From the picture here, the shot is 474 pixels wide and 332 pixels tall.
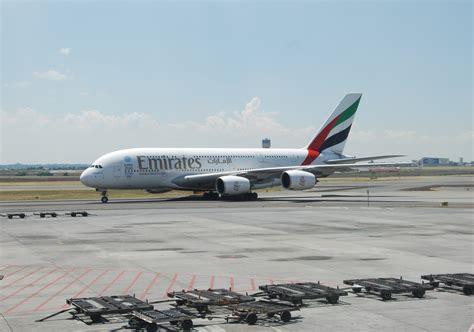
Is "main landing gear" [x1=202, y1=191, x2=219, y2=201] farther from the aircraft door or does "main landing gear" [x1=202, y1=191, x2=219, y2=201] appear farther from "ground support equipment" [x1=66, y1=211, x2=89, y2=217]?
"ground support equipment" [x1=66, y1=211, x2=89, y2=217]

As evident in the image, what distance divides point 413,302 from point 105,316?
7887 millimetres

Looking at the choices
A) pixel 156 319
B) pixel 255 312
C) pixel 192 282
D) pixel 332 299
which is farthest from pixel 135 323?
pixel 192 282

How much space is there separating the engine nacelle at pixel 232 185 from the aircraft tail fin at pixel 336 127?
47.8ft

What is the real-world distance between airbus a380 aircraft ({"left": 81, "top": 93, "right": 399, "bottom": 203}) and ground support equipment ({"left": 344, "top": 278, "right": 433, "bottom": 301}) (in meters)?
40.7

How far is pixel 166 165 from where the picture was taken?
61.1m

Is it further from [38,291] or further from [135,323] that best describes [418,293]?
[38,291]

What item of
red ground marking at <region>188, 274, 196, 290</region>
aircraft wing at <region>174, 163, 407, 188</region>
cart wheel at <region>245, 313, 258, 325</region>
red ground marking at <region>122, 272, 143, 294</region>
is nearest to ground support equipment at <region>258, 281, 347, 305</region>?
cart wheel at <region>245, 313, 258, 325</region>

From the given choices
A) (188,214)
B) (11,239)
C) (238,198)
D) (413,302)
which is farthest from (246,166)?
(413,302)

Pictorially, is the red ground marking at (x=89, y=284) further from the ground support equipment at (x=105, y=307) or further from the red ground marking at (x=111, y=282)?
the ground support equipment at (x=105, y=307)

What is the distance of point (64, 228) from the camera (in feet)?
118

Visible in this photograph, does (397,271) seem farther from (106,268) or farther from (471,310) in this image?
(106,268)

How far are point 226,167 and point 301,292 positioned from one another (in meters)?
49.1

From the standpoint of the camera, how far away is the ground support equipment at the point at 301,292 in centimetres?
1642

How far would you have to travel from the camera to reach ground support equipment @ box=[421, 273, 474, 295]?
17875 mm
